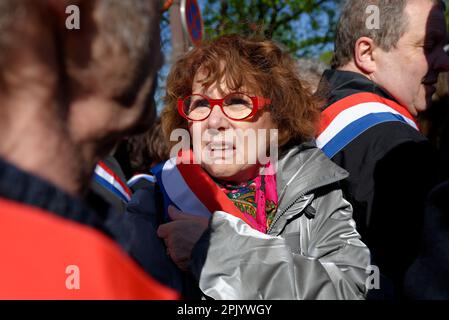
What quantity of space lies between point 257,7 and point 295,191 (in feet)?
45.0

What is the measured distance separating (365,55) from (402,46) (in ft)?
0.62

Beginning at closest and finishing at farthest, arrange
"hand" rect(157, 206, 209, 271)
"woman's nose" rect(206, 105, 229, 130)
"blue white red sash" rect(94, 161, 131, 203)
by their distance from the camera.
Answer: "hand" rect(157, 206, 209, 271) < "woman's nose" rect(206, 105, 229, 130) < "blue white red sash" rect(94, 161, 131, 203)

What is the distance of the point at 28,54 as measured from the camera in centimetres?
78

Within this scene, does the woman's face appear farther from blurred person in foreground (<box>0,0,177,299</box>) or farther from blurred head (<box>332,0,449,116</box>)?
blurred person in foreground (<box>0,0,177,299</box>)

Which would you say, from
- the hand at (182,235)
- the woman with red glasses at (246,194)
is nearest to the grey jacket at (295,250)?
the woman with red glasses at (246,194)

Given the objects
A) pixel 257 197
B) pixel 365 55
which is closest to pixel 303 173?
pixel 257 197

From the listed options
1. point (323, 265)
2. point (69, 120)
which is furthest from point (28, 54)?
point (323, 265)

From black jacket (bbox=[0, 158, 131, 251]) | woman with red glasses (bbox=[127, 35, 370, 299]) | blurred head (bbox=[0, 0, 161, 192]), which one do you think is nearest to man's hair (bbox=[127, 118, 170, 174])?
woman with red glasses (bbox=[127, 35, 370, 299])

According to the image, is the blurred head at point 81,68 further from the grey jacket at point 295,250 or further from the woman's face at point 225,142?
the woman's face at point 225,142

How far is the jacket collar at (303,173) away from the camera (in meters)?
1.87

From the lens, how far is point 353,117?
2.19 meters

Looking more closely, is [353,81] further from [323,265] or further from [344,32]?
[323,265]

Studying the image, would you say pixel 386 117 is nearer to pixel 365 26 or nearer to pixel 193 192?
pixel 365 26

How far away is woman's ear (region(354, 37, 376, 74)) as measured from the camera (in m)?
2.45
